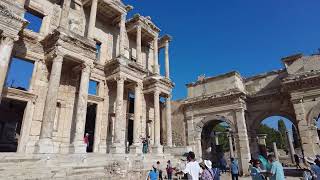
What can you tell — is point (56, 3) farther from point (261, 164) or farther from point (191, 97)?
point (261, 164)

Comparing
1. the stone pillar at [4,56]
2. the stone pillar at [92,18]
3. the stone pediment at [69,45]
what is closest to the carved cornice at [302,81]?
the stone pediment at [69,45]

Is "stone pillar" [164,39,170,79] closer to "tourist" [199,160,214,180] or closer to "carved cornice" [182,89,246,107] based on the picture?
"carved cornice" [182,89,246,107]

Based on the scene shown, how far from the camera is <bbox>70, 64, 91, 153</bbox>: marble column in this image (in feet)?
44.9

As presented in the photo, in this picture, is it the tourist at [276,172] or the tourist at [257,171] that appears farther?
the tourist at [257,171]

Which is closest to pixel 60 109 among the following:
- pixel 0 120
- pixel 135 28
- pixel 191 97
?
pixel 0 120

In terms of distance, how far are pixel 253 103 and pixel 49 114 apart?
18.4m

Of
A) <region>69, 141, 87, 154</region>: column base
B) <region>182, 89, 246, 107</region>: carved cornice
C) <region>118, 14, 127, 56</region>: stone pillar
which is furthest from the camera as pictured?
<region>182, 89, 246, 107</region>: carved cornice

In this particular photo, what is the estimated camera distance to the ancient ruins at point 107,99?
12.3m

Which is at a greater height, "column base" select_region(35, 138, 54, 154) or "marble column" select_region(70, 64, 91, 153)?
"marble column" select_region(70, 64, 91, 153)

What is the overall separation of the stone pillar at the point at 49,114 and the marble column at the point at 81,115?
1.67m

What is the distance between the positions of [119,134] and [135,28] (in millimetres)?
11232

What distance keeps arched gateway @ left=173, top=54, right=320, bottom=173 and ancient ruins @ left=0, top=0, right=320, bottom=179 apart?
0.09m

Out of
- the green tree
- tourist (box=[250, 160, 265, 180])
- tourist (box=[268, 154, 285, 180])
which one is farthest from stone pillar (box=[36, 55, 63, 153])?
the green tree

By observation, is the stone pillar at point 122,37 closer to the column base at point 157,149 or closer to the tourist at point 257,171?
the column base at point 157,149
